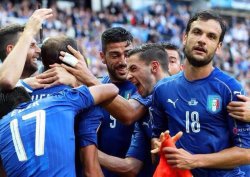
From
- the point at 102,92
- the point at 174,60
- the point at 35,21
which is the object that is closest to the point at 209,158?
the point at 102,92

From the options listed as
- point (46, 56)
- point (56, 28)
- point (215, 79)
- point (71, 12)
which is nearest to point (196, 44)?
point (215, 79)

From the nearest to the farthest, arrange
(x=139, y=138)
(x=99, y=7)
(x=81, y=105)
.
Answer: (x=81, y=105)
(x=139, y=138)
(x=99, y=7)

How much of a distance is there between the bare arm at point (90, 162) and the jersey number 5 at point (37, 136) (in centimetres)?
56

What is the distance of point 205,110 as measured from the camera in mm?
5070

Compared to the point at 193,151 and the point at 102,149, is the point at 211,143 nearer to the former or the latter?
the point at 193,151

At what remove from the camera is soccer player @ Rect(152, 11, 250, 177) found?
5012 millimetres

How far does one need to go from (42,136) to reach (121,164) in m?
1.21

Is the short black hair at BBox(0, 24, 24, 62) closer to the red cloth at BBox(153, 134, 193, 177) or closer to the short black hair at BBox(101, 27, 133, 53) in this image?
the short black hair at BBox(101, 27, 133, 53)

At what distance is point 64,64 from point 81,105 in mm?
515

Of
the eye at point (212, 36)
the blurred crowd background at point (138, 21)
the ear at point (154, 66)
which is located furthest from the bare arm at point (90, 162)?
the blurred crowd background at point (138, 21)

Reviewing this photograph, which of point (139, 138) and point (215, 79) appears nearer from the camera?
point (215, 79)

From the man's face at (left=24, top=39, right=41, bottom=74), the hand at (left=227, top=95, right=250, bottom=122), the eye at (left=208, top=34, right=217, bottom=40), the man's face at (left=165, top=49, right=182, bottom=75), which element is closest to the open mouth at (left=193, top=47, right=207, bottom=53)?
the eye at (left=208, top=34, right=217, bottom=40)

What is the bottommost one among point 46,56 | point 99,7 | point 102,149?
point 99,7

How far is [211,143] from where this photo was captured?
16.6ft
